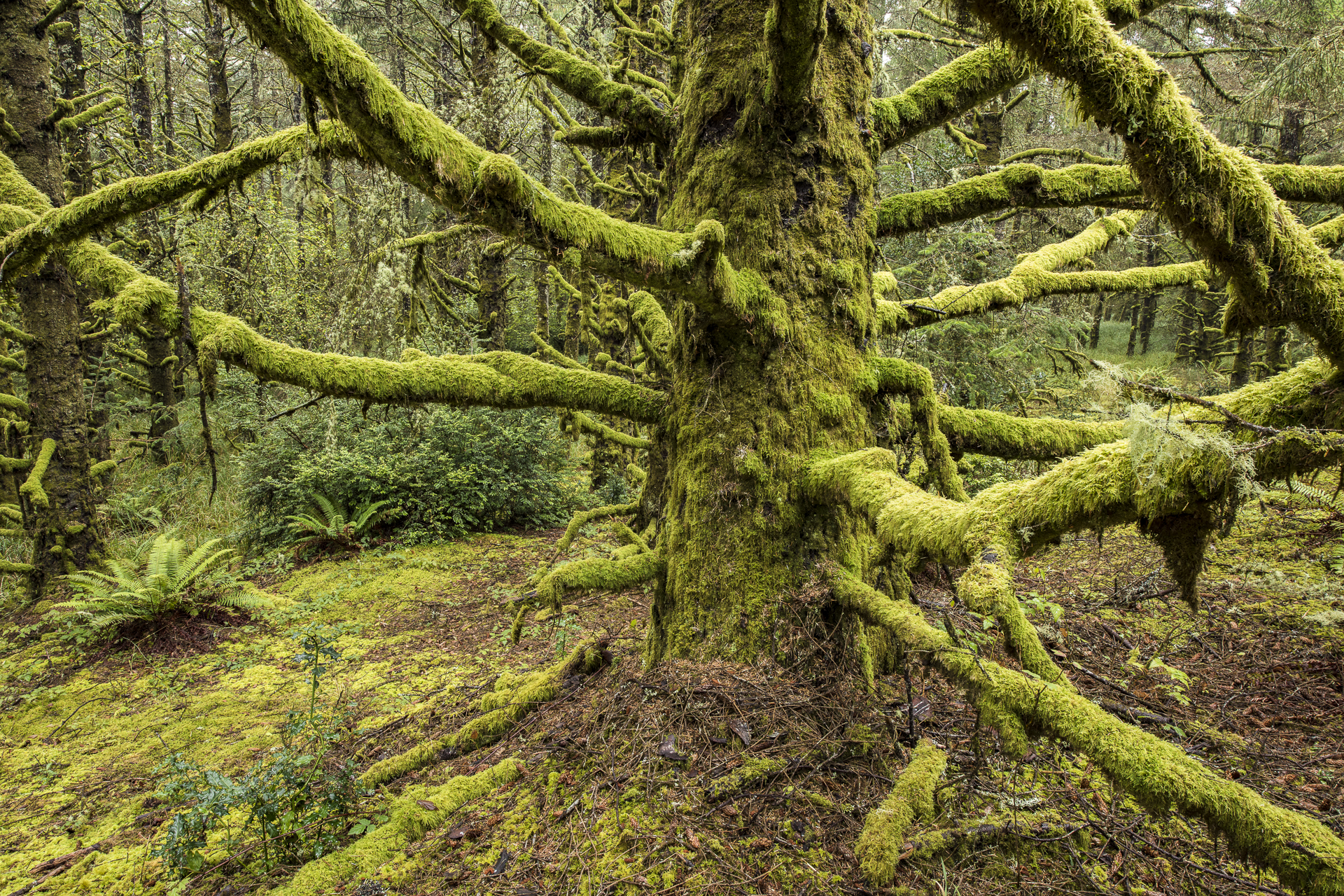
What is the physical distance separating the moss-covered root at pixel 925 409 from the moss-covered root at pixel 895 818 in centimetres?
134

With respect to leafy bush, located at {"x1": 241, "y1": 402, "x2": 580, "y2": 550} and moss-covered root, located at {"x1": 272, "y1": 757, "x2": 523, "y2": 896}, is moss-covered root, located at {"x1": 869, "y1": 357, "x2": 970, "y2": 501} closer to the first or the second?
moss-covered root, located at {"x1": 272, "y1": 757, "x2": 523, "y2": 896}

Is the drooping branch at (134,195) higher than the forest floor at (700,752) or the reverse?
higher

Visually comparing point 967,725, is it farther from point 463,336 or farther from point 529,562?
point 463,336

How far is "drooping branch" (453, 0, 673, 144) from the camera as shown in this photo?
352 cm

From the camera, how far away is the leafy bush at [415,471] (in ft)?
28.9

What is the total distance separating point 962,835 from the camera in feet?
7.23

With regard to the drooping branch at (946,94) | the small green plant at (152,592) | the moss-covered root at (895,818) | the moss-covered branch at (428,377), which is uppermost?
the drooping branch at (946,94)

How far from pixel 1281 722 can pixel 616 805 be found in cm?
394

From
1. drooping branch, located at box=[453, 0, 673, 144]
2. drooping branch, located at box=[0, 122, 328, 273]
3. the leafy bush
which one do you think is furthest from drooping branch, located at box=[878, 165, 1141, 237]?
the leafy bush

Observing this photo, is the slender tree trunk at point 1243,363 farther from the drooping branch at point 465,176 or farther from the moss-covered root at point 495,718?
the moss-covered root at point 495,718

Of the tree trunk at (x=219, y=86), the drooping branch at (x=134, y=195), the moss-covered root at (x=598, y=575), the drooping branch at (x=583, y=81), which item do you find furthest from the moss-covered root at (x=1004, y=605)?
the tree trunk at (x=219, y=86)

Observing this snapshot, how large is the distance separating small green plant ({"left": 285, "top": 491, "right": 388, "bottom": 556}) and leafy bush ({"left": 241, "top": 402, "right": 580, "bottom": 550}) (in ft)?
0.40

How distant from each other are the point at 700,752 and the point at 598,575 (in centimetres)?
92

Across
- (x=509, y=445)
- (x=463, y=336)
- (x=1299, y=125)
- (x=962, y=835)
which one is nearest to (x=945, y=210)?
(x=962, y=835)
